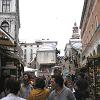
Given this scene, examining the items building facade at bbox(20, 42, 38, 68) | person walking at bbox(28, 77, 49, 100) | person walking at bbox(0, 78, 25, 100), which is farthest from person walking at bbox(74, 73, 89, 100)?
building facade at bbox(20, 42, 38, 68)

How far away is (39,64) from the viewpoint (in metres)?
97.2

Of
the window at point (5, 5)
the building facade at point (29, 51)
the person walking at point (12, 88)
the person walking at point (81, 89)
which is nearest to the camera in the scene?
the person walking at point (12, 88)

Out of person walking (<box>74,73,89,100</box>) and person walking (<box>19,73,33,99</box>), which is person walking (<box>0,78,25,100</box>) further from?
person walking (<box>19,73,33,99</box>)

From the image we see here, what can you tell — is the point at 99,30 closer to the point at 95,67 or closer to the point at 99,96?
the point at 95,67

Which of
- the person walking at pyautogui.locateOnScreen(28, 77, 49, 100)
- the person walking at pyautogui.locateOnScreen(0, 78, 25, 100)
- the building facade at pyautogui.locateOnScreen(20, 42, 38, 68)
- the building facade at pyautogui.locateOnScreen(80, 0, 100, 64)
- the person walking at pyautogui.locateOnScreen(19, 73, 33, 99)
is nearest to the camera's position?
the person walking at pyautogui.locateOnScreen(0, 78, 25, 100)

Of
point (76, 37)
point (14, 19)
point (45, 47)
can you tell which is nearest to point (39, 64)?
point (45, 47)

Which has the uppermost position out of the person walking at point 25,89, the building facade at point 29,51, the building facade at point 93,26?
the building facade at point 29,51

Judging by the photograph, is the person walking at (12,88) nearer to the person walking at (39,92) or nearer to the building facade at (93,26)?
the person walking at (39,92)

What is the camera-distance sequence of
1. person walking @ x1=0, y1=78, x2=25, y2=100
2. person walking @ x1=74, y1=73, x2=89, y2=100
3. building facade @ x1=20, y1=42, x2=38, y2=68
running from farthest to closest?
building facade @ x1=20, y1=42, x2=38, y2=68, person walking @ x1=74, y1=73, x2=89, y2=100, person walking @ x1=0, y1=78, x2=25, y2=100

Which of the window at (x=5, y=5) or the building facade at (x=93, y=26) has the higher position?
the window at (x=5, y=5)

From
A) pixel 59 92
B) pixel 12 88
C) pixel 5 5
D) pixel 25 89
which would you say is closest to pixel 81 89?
pixel 59 92

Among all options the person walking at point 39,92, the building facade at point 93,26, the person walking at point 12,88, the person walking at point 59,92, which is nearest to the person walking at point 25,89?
the person walking at point 39,92

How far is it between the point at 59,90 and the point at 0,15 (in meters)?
47.5

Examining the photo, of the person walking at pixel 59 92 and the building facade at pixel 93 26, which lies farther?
the building facade at pixel 93 26
